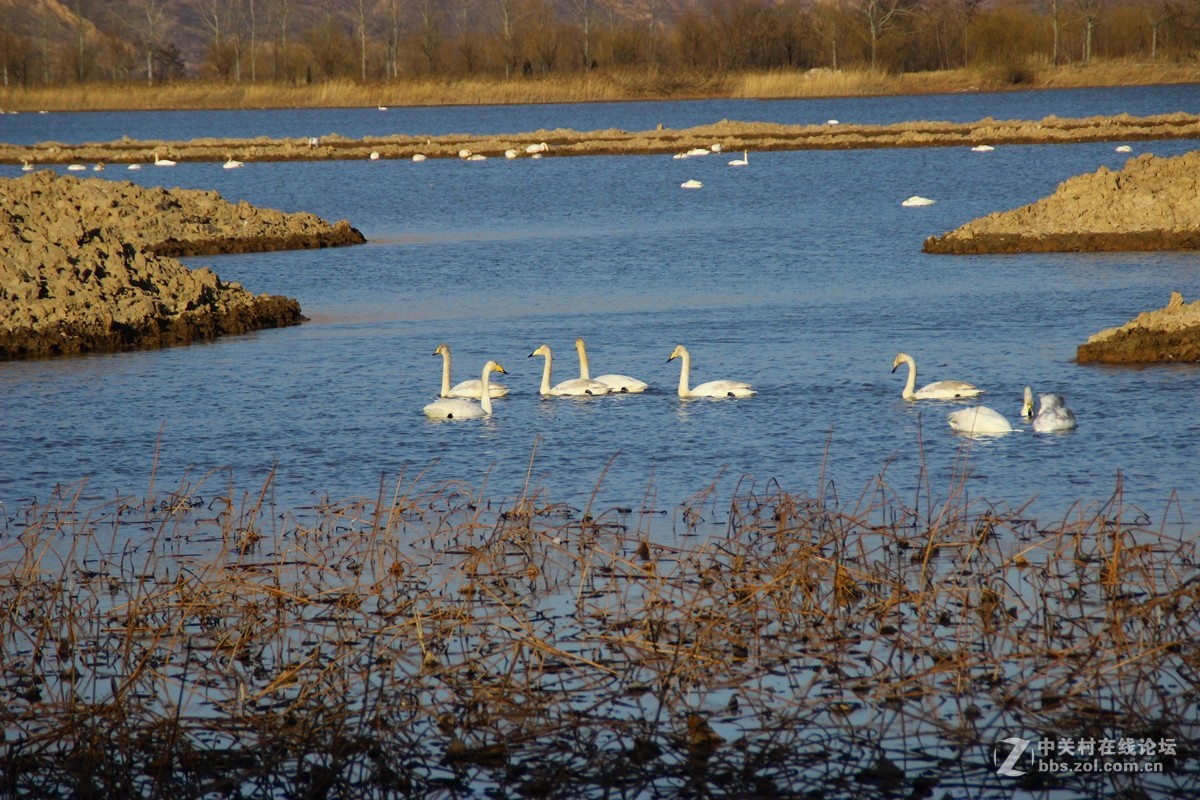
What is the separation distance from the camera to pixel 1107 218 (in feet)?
95.3

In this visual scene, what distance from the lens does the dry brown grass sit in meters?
95.3

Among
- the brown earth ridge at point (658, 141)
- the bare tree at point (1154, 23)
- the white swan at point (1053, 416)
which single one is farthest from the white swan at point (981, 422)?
the bare tree at point (1154, 23)

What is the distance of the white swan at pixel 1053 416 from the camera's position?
13.4 m

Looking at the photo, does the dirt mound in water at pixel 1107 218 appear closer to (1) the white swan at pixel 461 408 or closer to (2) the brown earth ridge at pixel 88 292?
(2) the brown earth ridge at pixel 88 292

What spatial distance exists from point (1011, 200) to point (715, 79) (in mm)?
69156

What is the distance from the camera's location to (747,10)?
109812 mm

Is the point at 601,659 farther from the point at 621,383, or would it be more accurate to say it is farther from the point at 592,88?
the point at 592,88

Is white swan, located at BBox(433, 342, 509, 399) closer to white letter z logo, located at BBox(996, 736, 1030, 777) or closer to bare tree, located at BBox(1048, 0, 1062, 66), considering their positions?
white letter z logo, located at BBox(996, 736, 1030, 777)

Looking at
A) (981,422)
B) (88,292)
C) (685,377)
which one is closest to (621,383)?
(685,377)

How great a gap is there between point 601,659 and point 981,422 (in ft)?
22.4

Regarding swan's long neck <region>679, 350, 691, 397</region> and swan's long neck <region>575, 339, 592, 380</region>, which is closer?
swan's long neck <region>679, 350, 691, 397</region>

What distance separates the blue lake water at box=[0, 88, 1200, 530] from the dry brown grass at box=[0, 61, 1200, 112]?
5538 centimetres

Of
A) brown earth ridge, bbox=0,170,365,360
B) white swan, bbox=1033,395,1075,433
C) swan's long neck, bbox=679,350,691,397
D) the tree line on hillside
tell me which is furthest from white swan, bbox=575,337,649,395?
the tree line on hillside

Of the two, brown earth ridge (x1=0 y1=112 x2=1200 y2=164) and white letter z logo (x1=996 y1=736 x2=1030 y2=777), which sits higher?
brown earth ridge (x1=0 y1=112 x2=1200 y2=164)
